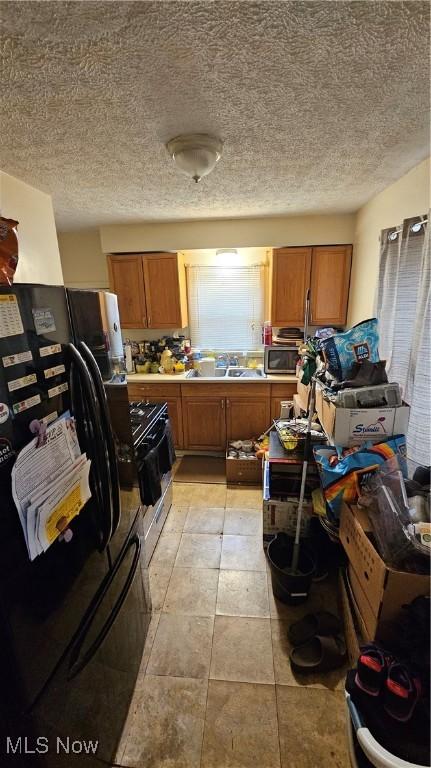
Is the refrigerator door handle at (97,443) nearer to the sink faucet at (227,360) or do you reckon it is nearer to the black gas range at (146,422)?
the black gas range at (146,422)

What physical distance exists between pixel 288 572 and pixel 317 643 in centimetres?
32

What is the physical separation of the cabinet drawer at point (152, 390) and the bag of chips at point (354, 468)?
1.97m

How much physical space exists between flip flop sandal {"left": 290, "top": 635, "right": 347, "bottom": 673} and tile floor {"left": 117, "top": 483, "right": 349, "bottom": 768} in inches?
1.7

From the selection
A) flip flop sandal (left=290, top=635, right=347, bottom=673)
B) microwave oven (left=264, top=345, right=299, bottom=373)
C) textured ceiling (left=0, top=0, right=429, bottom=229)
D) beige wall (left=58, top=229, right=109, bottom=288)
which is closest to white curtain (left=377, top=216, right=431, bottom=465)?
textured ceiling (left=0, top=0, right=429, bottom=229)

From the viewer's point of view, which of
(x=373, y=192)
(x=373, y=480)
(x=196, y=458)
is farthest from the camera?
(x=196, y=458)

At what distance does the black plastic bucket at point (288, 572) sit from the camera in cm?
168

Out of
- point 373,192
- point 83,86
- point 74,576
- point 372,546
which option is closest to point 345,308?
point 373,192

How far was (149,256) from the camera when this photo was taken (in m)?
3.20

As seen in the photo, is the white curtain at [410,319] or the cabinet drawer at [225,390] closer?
the white curtain at [410,319]

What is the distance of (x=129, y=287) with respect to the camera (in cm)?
328

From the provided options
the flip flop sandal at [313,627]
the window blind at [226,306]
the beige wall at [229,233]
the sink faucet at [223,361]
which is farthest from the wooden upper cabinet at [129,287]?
the flip flop sandal at [313,627]

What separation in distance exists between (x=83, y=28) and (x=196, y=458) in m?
3.14

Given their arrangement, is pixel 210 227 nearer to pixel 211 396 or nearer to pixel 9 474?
pixel 211 396

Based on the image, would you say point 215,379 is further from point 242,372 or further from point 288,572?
point 288,572
